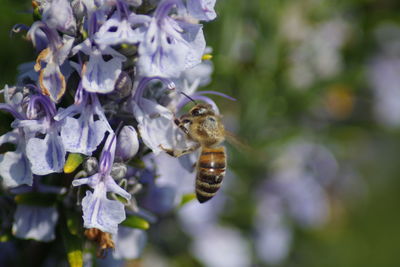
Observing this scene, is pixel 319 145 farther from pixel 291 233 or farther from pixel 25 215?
pixel 25 215

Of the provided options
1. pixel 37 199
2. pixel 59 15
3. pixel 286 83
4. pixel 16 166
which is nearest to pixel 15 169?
pixel 16 166

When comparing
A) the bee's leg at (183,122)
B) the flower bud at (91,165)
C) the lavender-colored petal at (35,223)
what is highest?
the flower bud at (91,165)

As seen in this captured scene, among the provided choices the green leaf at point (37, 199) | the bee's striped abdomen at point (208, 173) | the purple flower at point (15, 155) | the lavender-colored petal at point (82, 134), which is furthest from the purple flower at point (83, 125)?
the bee's striped abdomen at point (208, 173)

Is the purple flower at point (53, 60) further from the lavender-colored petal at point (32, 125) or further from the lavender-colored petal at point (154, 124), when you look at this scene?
Answer: the lavender-colored petal at point (154, 124)

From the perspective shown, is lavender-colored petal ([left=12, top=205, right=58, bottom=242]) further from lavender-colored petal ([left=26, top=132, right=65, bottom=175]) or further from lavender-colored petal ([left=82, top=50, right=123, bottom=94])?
lavender-colored petal ([left=82, top=50, right=123, bottom=94])

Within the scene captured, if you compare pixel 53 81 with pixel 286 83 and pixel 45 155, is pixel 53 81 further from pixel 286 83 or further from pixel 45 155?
pixel 286 83

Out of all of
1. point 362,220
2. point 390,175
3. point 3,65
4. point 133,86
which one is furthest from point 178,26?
point 390,175

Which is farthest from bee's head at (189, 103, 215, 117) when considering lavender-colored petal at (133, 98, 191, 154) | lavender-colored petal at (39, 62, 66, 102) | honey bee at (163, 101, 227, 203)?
lavender-colored petal at (39, 62, 66, 102)
